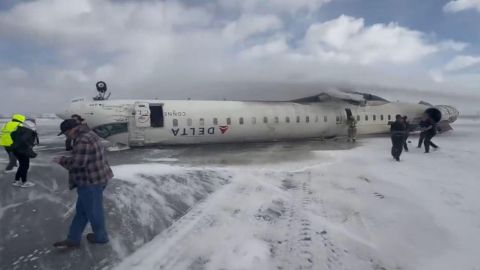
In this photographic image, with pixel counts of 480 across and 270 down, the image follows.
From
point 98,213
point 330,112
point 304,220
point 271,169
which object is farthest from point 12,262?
point 330,112

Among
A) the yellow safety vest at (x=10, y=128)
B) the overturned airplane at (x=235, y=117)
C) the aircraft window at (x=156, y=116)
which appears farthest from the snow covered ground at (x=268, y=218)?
the aircraft window at (x=156, y=116)

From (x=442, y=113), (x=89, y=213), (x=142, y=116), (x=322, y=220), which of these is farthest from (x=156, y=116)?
(x=442, y=113)

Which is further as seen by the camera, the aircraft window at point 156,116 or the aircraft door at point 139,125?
the aircraft window at point 156,116

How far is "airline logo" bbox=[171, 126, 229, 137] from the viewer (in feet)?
53.8

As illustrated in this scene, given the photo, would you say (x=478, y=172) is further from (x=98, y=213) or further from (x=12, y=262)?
(x=12, y=262)

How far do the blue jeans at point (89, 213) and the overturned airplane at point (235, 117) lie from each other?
38.0ft

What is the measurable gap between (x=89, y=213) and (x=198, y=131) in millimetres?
12281

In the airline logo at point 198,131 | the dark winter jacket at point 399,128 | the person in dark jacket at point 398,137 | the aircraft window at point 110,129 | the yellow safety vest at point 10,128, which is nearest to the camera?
the yellow safety vest at point 10,128

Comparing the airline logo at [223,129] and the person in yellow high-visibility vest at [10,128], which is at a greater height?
the person in yellow high-visibility vest at [10,128]

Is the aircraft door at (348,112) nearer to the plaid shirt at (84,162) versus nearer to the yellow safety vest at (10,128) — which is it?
the yellow safety vest at (10,128)

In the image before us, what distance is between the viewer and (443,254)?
14.3 feet

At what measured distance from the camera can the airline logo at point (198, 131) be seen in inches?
646

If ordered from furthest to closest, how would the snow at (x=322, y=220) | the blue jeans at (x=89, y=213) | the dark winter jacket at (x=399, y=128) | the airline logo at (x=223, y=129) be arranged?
the airline logo at (x=223, y=129) → the dark winter jacket at (x=399, y=128) → the blue jeans at (x=89, y=213) → the snow at (x=322, y=220)

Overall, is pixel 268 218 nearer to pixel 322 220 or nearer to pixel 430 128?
pixel 322 220
